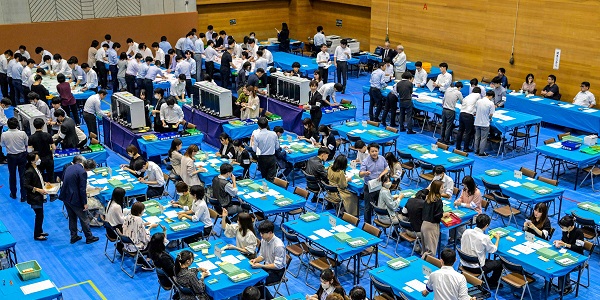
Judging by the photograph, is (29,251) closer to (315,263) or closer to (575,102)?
(315,263)

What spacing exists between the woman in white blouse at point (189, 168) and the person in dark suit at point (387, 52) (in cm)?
1391

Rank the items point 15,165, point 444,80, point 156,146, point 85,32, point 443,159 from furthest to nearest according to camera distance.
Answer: point 85,32
point 444,80
point 156,146
point 443,159
point 15,165

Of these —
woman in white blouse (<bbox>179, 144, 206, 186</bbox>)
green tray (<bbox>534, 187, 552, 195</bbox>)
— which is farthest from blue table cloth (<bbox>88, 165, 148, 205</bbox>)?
green tray (<bbox>534, 187, 552, 195</bbox>)

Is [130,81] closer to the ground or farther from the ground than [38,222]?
farther from the ground

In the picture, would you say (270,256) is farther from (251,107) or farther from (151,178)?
(251,107)

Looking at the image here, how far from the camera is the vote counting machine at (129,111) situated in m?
18.1

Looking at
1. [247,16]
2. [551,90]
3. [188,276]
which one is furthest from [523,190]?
[247,16]

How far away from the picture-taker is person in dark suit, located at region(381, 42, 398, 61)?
88.9ft

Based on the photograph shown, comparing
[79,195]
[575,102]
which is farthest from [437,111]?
[79,195]

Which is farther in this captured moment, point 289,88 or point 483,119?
point 289,88

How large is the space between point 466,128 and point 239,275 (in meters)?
10.6

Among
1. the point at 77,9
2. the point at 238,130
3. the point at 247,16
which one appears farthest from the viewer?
the point at 247,16

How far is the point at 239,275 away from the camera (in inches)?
416

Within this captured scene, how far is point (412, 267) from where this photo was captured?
36.2 ft
